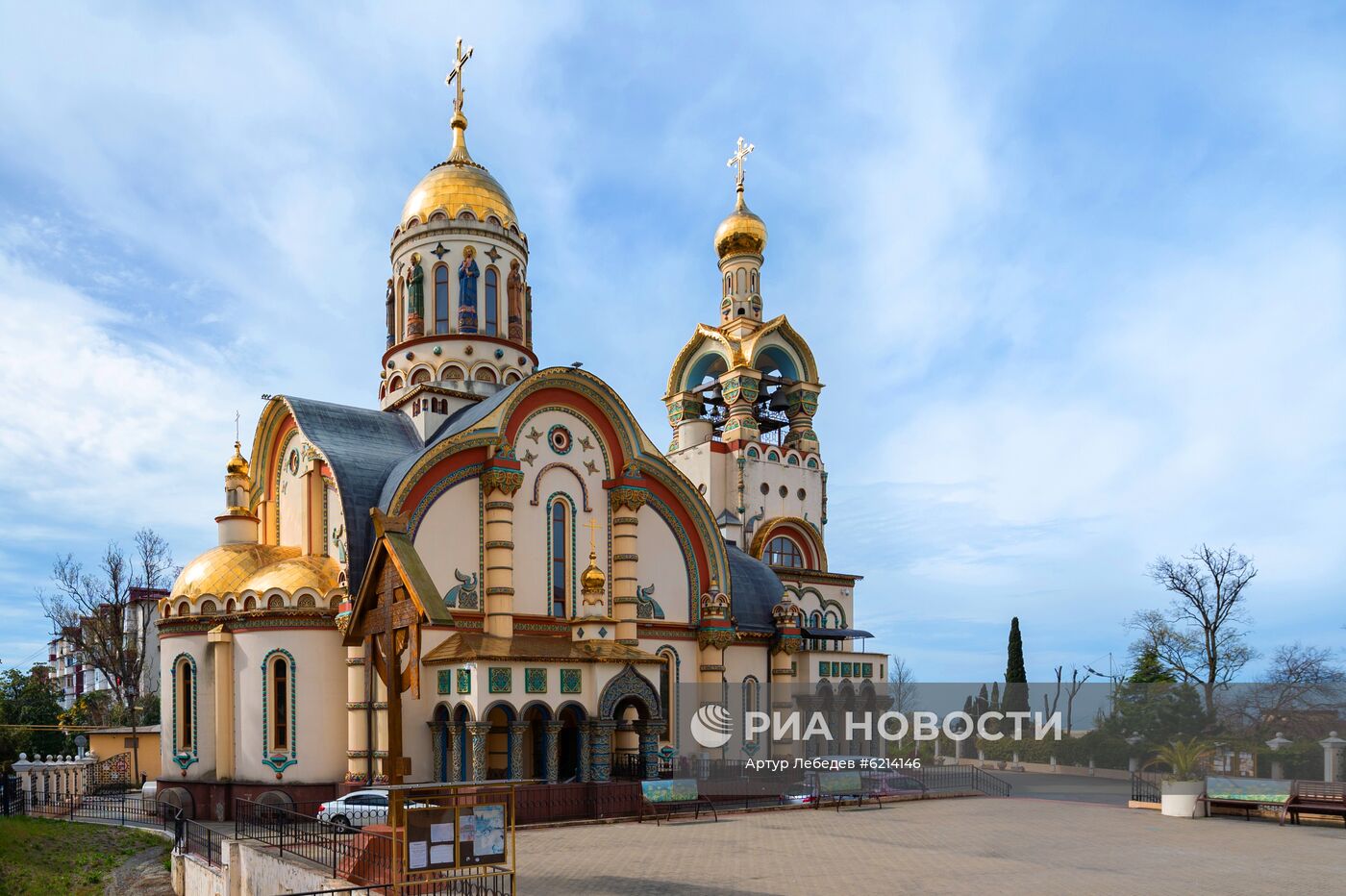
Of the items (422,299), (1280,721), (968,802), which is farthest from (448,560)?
(1280,721)

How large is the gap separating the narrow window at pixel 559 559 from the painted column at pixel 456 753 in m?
3.66

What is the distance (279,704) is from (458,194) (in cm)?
1342

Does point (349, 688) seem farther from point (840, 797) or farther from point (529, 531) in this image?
point (840, 797)

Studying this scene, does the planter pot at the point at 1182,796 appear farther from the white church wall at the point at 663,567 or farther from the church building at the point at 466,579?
the white church wall at the point at 663,567

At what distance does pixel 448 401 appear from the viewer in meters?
28.0

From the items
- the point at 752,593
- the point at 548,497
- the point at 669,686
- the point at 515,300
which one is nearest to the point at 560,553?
the point at 548,497

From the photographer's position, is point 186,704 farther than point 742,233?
No

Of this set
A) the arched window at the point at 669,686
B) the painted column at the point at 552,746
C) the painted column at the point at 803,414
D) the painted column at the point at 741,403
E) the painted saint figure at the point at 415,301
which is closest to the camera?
the painted column at the point at 552,746

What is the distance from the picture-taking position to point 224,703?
24094mm

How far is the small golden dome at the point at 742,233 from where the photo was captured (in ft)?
141

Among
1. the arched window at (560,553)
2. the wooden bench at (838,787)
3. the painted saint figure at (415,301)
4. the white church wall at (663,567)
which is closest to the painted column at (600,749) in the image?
the arched window at (560,553)

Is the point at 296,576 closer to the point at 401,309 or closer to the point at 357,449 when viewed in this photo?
the point at 357,449

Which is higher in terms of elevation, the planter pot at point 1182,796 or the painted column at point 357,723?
the painted column at point 357,723

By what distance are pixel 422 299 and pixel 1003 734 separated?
2601 cm
